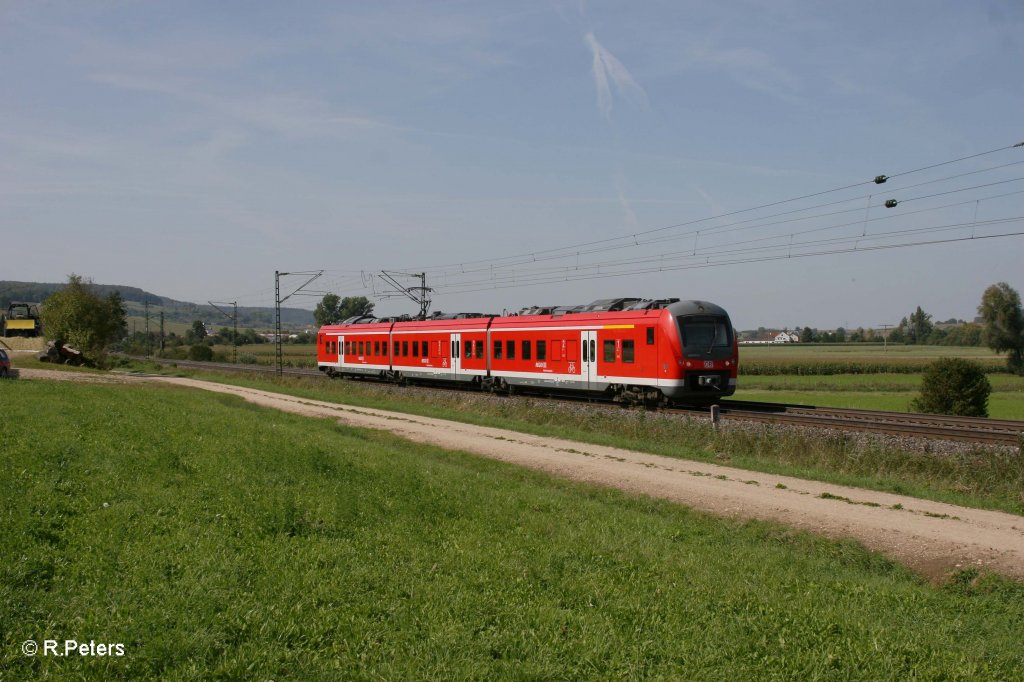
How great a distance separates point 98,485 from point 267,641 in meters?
4.20

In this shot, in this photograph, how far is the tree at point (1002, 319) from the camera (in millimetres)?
85375

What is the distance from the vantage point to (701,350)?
25.9m

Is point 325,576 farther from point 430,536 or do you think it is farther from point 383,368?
point 383,368

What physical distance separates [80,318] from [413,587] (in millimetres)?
55837

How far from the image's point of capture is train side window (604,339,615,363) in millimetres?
28250

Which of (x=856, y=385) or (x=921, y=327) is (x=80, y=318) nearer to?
(x=856, y=385)

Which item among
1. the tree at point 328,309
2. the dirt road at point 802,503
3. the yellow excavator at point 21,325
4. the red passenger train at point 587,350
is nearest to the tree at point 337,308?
the tree at point 328,309

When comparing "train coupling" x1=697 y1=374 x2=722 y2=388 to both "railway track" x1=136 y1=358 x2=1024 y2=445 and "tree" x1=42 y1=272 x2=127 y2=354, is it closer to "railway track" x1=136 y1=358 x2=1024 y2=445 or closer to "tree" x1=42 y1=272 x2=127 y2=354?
"railway track" x1=136 y1=358 x2=1024 y2=445

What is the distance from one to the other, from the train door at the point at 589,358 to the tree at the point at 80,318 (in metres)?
39.8

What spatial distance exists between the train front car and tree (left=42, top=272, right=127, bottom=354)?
44.4 metres

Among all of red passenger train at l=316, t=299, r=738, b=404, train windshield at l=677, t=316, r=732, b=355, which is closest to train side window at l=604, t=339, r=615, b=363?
red passenger train at l=316, t=299, r=738, b=404

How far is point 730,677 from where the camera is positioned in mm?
6223

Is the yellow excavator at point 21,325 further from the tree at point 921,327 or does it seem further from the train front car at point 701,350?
the tree at point 921,327

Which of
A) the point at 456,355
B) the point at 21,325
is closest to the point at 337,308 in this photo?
the point at 21,325
